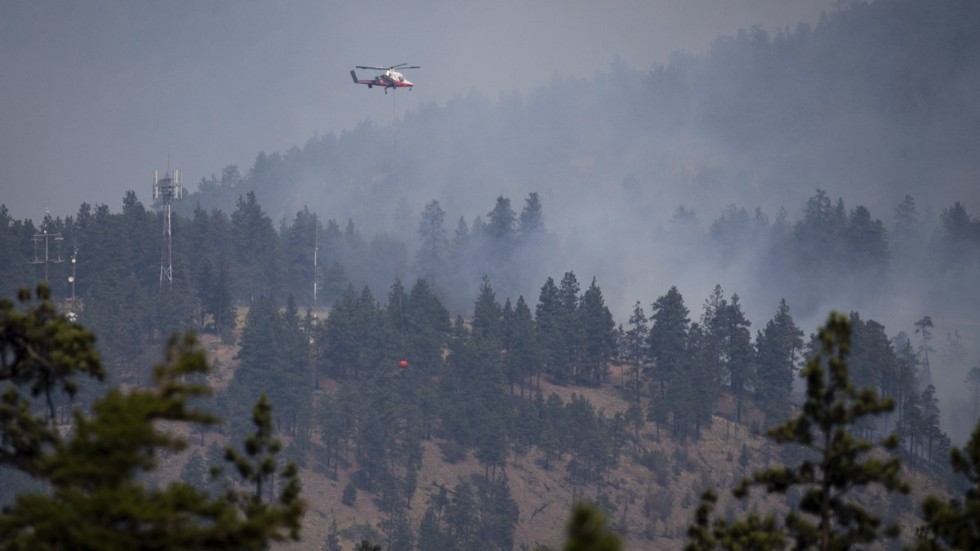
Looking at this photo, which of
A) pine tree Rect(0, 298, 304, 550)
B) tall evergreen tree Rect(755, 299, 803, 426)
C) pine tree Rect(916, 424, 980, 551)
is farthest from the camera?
tall evergreen tree Rect(755, 299, 803, 426)

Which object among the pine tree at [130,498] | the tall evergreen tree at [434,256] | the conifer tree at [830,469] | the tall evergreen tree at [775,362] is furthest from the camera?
the tall evergreen tree at [434,256]

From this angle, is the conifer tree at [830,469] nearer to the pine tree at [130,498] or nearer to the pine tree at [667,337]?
the pine tree at [130,498]

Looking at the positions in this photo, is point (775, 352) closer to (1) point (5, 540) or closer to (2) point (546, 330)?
(2) point (546, 330)

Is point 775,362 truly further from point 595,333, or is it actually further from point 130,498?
point 130,498

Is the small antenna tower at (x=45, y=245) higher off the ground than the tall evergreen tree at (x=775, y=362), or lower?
higher

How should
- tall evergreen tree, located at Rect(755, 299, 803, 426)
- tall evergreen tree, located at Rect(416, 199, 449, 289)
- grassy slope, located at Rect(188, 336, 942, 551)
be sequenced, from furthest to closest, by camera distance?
tall evergreen tree, located at Rect(416, 199, 449, 289), tall evergreen tree, located at Rect(755, 299, 803, 426), grassy slope, located at Rect(188, 336, 942, 551)

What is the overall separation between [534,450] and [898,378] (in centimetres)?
3665

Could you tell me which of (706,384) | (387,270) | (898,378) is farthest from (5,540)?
(387,270)

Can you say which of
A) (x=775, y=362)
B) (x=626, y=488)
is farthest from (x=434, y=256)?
(x=626, y=488)

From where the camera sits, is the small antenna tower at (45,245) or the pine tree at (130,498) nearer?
the pine tree at (130,498)

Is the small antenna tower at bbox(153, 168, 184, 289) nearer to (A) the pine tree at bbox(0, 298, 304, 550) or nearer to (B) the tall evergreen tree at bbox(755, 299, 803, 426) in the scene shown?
(B) the tall evergreen tree at bbox(755, 299, 803, 426)

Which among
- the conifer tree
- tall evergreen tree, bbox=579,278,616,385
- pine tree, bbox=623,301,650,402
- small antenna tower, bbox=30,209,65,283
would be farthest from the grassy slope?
the conifer tree

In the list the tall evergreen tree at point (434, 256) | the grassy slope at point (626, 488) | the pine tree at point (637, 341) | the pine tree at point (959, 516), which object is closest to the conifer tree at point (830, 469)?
the pine tree at point (959, 516)

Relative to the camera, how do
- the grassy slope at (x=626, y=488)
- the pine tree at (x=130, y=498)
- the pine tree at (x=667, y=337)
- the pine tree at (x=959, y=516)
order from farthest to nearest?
the pine tree at (x=667, y=337), the grassy slope at (x=626, y=488), the pine tree at (x=959, y=516), the pine tree at (x=130, y=498)
